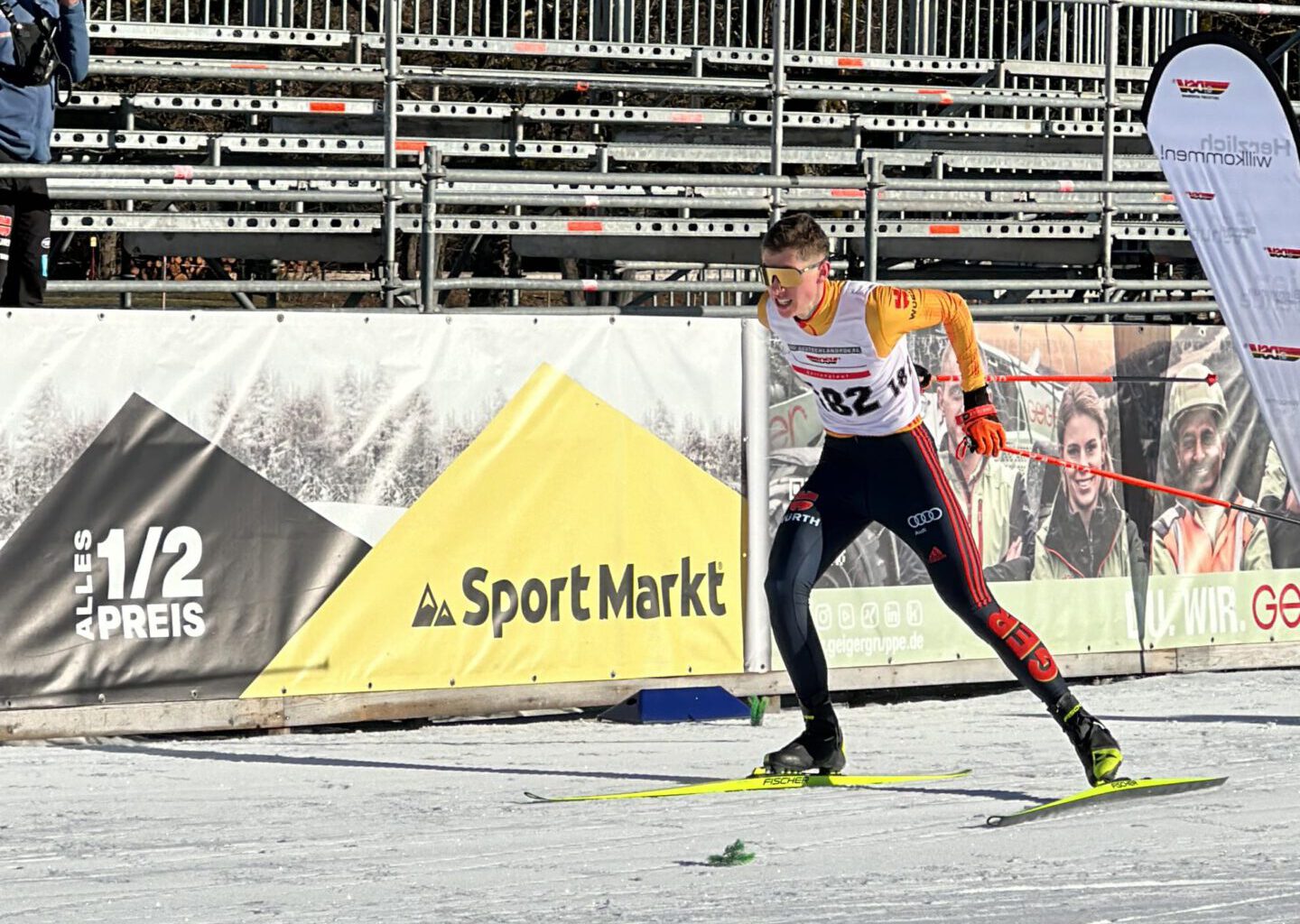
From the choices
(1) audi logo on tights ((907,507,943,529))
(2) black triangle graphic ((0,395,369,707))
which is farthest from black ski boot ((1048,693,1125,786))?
(2) black triangle graphic ((0,395,369,707))

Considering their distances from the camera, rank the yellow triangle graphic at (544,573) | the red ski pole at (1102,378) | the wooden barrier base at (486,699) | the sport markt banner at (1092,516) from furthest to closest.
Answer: the red ski pole at (1102,378) → the sport markt banner at (1092,516) → the yellow triangle graphic at (544,573) → the wooden barrier base at (486,699)

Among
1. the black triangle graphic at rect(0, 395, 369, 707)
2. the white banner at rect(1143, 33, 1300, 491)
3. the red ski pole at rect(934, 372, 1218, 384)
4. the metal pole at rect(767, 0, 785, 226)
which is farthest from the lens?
the metal pole at rect(767, 0, 785, 226)

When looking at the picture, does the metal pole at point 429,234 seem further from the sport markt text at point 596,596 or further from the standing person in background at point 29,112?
the standing person in background at point 29,112

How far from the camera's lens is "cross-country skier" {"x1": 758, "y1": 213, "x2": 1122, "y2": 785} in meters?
7.12

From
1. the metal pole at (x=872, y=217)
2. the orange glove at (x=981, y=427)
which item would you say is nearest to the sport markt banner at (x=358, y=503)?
the metal pole at (x=872, y=217)

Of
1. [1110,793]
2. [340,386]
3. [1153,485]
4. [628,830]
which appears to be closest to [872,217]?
[1153,485]

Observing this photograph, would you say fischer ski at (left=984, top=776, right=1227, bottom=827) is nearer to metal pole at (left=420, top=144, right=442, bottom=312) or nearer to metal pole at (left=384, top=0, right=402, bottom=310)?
metal pole at (left=420, top=144, right=442, bottom=312)

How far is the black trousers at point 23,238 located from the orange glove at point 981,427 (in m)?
4.41

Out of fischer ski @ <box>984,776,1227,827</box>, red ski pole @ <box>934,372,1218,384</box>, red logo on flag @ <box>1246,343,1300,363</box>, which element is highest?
red logo on flag @ <box>1246,343,1300,363</box>

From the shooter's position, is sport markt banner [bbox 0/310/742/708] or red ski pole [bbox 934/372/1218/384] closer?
sport markt banner [bbox 0/310/742/708]

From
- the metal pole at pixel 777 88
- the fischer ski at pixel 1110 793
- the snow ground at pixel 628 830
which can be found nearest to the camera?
the snow ground at pixel 628 830

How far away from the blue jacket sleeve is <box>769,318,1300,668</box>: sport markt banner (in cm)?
353

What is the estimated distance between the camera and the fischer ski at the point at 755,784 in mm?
7121

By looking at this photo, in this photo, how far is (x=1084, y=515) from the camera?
1012 centimetres
